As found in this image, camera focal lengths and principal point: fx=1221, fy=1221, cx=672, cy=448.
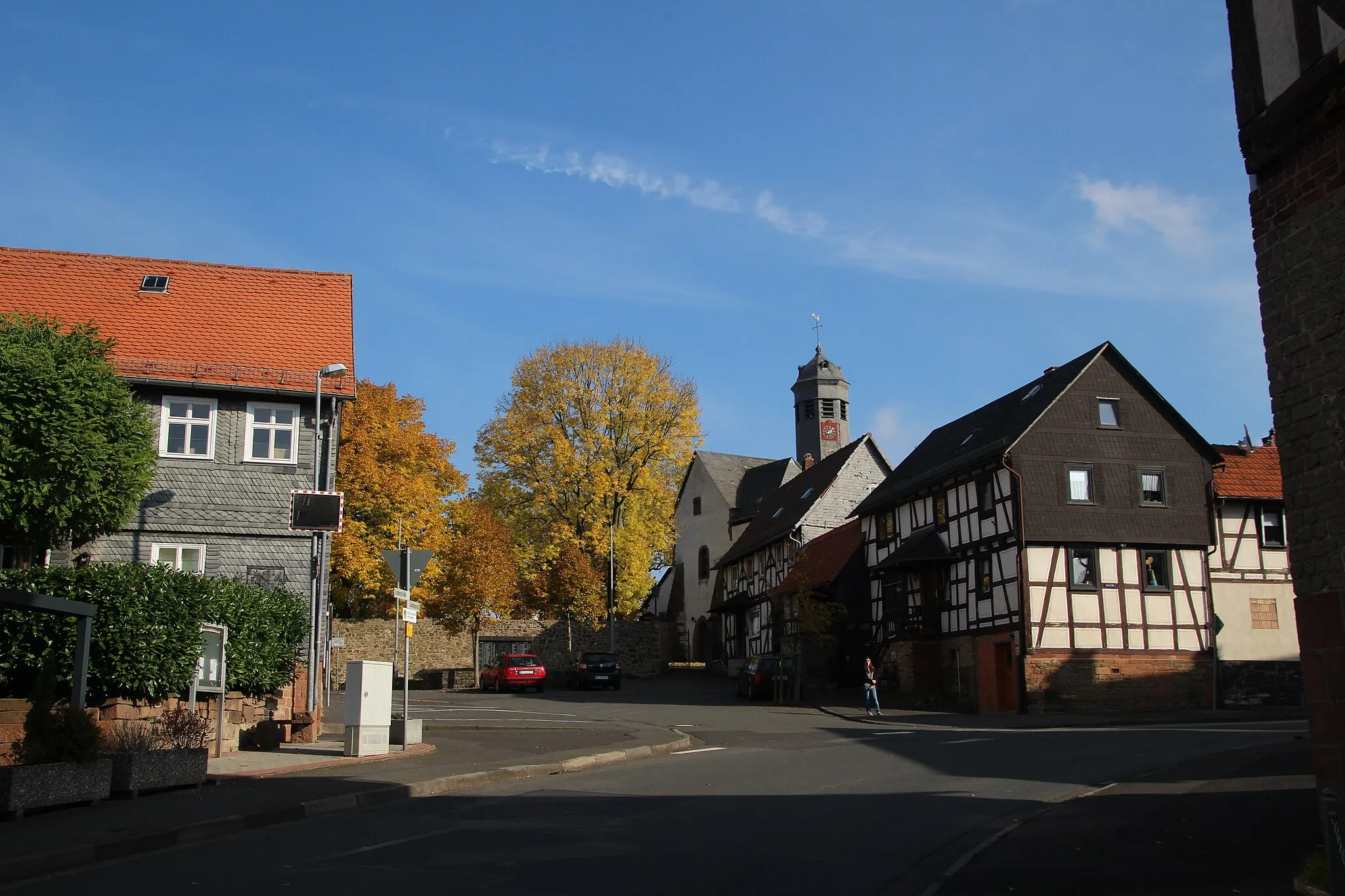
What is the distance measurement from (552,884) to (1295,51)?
8.17 m

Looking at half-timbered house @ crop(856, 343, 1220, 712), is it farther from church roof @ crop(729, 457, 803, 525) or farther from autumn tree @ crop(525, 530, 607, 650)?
church roof @ crop(729, 457, 803, 525)

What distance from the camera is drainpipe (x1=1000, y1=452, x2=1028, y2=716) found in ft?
109

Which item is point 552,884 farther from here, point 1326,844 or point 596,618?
point 596,618

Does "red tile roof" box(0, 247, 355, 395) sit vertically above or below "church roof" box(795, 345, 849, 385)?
below

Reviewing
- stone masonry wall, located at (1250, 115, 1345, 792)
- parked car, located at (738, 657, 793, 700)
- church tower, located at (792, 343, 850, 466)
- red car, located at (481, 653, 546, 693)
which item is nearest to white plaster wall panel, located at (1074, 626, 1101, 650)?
parked car, located at (738, 657, 793, 700)

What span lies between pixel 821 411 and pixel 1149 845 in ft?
202

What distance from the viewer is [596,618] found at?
50188 millimetres

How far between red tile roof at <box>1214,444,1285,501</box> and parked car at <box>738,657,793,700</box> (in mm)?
14196

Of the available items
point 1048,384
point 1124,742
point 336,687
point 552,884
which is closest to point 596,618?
point 336,687

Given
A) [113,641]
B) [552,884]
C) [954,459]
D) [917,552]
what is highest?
[954,459]

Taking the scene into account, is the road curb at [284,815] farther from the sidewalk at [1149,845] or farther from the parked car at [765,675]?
the parked car at [765,675]

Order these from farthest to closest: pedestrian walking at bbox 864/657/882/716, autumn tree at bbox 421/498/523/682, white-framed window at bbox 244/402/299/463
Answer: autumn tree at bbox 421/498/523/682 < pedestrian walking at bbox 864/657/882/716 < white-framed window at bbox 244/402/299/463

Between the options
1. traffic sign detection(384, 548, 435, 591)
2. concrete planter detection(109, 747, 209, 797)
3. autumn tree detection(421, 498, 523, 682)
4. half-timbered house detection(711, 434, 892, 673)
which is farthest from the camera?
half-timbered house detection(711, 434, 892, 673)

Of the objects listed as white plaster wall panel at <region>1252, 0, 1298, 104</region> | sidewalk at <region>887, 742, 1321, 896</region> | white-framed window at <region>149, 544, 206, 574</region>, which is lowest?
sidewalk at <region>887, 742, 1321, 896</region>
